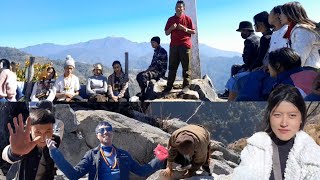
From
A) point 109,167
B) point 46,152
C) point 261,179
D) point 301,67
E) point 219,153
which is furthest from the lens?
point 219,153

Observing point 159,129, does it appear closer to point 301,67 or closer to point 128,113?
point 128,113

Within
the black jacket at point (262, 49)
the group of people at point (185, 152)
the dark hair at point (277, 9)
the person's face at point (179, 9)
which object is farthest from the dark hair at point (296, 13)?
the person's face at point (179, 9)

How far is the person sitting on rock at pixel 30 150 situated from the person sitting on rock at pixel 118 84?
2182 mm

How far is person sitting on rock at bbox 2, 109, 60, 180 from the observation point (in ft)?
10.8

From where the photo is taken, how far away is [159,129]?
13.6 feet

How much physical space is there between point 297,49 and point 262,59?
2.42 feet

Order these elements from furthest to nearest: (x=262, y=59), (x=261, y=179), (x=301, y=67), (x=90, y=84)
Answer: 1. (x=90, y=84)
2. (x=262, y=59)
3. (x=301, y=67)
4. (x=261, y=179)

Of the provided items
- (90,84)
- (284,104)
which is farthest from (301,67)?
(90,84)

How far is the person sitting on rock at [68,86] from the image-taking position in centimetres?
500

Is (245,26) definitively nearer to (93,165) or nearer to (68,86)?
(68,86)

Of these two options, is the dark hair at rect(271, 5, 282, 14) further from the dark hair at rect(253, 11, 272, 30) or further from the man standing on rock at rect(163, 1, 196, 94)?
the man standing on rock at rect(163, 1, 196, 94)

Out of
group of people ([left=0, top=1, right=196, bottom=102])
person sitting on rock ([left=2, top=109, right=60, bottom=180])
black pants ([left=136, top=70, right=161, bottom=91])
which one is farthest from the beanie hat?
black pants ([left=136, top=70, right=161, bottom=91])

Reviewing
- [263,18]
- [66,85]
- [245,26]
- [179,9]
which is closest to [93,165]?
[66,85]

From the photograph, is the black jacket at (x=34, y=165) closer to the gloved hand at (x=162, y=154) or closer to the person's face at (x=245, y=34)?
the gloved hand at (x=162, y=154)
